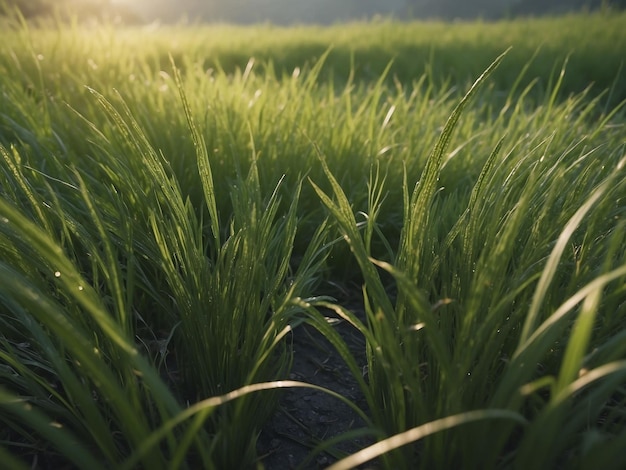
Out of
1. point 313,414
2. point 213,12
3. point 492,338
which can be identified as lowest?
point 213,12

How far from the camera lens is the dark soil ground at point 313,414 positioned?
78cm

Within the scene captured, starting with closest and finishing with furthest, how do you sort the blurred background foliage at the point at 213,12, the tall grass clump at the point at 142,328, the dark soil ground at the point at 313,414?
the tall grass clump at the point at 142,328, the dark soil ground at the point at 313,414, the blurred background foliage at the point at 213,12

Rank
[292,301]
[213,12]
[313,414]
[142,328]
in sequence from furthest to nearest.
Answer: [213,12] → [142,328] → [313,414] → [292,301]

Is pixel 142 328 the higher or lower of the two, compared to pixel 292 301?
lower

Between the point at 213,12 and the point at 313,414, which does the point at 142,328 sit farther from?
the point at 213,12

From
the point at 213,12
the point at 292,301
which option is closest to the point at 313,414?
the point at 292,301

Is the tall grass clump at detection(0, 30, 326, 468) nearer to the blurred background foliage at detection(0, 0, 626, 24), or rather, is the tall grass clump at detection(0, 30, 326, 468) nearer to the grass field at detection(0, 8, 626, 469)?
the grass field at detection(0, 8, 626, 469)

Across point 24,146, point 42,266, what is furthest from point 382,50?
point 42,266

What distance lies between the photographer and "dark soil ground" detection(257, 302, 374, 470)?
78 cm

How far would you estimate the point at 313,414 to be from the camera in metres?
0.89

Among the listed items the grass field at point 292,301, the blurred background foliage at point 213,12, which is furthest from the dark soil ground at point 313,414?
the blurred background foliage at point 213,12

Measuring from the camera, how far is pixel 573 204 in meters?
0.84

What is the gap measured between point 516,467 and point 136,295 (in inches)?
29.2

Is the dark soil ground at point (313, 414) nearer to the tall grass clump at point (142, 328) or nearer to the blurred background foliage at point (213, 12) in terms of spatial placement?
the tall grass clump at point (142, 328)
